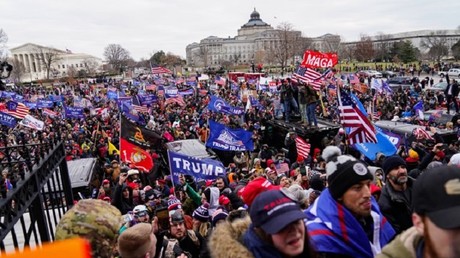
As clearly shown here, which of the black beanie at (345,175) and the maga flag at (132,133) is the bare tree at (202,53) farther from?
the black beanie at (345,175)

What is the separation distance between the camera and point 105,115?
24922mm

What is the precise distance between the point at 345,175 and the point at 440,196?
1348 mm

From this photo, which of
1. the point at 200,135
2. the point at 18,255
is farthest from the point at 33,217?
the point at 200,135

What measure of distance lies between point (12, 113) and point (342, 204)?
17661mm

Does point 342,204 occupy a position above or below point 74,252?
below

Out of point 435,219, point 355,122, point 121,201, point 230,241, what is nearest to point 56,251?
point 435,219

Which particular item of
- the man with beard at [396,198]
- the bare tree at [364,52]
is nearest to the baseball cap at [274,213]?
the man with beard at [396,198]

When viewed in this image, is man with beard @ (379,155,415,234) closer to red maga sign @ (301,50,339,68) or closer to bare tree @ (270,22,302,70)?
red maga sign @ (301,50,339,68)

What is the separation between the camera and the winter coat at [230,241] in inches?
97.0

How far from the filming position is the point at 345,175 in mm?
3125

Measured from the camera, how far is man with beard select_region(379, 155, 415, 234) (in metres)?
3.96

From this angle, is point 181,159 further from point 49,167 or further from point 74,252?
point 74,252

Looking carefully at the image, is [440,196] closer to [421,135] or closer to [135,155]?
[135,155]

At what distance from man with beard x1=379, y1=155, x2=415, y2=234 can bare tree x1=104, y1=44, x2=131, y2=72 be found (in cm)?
12674
